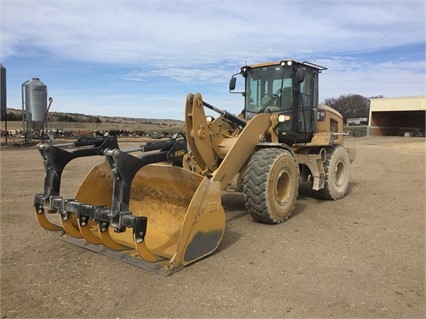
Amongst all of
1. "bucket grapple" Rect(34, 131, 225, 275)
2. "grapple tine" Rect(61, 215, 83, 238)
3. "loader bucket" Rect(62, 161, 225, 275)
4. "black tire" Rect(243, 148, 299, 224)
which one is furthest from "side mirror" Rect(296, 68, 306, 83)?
"grapple tine" Rect(61, 215, 83, 238)

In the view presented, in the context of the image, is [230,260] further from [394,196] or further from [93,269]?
[394,196]

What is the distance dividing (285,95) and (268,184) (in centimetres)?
225

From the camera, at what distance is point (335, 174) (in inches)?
336

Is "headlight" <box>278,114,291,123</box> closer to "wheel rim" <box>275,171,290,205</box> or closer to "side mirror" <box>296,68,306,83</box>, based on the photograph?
"side mirror" <box>296,68,306,83</box>

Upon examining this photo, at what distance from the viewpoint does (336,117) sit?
9461mm

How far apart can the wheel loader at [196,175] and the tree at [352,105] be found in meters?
76.1

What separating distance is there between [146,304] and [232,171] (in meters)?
2.78

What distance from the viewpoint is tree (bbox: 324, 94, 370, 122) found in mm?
81438

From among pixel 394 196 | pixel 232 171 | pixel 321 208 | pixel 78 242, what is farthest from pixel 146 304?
pixel 394 196

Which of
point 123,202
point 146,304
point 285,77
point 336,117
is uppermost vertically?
point 285,77

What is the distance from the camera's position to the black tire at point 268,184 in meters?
5.84

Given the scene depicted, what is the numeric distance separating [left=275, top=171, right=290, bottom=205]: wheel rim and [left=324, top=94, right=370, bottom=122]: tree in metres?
77.5

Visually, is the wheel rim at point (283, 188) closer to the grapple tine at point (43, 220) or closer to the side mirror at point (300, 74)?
the side mirror at point (300, 74)

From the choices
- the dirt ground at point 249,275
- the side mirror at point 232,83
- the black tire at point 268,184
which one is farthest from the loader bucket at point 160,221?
the side mirror at point 232,83
